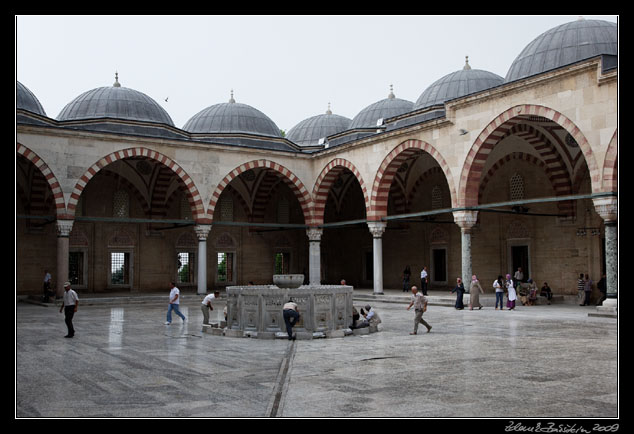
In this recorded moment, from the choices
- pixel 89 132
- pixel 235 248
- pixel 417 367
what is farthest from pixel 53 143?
pixel 417 367

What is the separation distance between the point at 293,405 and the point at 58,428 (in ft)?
7.32

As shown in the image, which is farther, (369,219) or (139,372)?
(369,219)

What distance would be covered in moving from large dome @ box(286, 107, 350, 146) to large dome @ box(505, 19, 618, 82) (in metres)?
11.6

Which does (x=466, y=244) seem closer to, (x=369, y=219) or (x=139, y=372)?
(x=369, y=219)

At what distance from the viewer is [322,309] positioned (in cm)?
934

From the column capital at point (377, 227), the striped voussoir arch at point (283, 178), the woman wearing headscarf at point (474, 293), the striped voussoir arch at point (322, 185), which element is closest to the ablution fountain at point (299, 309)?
the woman wearing headscarf at point (474, 293)

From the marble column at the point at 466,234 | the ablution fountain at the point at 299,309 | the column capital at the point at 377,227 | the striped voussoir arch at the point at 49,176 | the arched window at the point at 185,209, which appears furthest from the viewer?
the arched window at the point at 185,209

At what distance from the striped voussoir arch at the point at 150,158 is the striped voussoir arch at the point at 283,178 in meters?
0.41

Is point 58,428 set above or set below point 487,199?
below

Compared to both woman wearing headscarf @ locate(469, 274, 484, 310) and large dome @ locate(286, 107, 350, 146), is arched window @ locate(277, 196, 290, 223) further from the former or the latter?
woman wearing headscarf @ locate(469, 274, 484, 310)

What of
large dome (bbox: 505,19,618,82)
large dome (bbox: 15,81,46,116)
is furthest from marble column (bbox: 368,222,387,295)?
large dome (bbox: 15,81,46,116)

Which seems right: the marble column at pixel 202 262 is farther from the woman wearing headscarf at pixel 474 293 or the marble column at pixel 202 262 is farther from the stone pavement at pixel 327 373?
the woman wearing headscarf at pixel 474 293

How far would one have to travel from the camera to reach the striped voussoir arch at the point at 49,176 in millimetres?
15766
